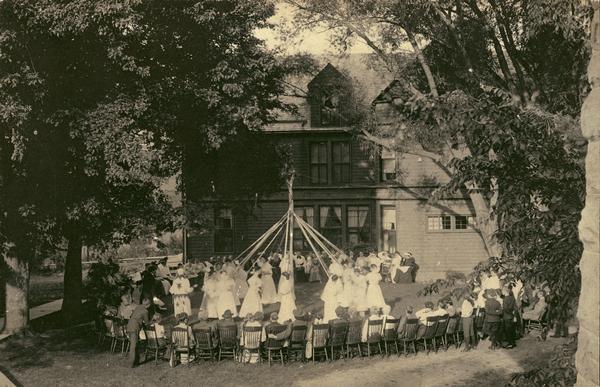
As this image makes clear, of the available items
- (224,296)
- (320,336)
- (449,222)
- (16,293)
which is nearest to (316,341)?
(320,336)

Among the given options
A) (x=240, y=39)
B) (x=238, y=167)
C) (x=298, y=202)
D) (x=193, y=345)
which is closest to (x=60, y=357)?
(x=193, y=345)

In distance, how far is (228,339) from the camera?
15.4 meters

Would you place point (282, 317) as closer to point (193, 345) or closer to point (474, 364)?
point (193, 345)

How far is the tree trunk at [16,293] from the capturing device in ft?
63.1

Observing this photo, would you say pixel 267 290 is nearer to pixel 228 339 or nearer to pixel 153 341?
pixel 153 341

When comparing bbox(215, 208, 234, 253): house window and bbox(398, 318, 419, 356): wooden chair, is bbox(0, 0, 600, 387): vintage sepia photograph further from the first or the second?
bbox(215, 208, 234, 253): house window

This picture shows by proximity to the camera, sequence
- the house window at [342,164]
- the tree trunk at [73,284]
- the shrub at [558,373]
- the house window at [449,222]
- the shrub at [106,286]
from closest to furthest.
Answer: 1. the shrub at [558,373]
2. the shrub at [106,286]
3. the tree trunk at [73,284]
4. the house window at [449,222]
5. the house window at [342,164]

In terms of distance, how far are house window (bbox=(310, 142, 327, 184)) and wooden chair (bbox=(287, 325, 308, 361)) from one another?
761 inches

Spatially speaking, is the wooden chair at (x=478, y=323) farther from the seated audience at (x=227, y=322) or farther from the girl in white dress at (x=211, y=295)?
the girl in white dress at (x=211, y=295)

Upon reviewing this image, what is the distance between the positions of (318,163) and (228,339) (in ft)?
65.4

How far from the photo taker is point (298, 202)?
34.1 m

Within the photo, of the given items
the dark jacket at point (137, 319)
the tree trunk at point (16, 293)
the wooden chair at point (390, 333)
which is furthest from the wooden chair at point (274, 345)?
the tree trunk at point (16, 293)

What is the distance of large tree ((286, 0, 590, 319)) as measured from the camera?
5.70 m

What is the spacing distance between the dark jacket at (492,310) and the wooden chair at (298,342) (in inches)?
180
